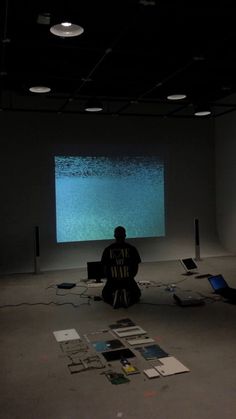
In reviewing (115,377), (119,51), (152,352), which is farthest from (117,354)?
(119,51)

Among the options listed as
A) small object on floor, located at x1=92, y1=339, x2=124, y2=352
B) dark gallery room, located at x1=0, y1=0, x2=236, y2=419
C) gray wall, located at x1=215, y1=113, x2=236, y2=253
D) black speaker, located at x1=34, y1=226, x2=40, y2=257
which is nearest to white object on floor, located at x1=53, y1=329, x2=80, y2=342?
dark gallery room, located at x1=0, y1=0, x2=236, y2=419

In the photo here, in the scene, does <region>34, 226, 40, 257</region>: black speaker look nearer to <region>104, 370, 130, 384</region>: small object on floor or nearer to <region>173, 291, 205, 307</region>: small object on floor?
<region>173, 291, 205, 307</region>: small object on floor

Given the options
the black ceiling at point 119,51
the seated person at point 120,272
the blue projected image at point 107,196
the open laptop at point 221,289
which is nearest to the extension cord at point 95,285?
the seated person at point 120,272

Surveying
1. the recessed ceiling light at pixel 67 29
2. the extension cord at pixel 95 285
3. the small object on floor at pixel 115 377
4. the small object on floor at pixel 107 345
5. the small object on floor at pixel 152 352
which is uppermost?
the recessed ceiling light at pixel 67 29

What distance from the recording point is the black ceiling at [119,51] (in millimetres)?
4574

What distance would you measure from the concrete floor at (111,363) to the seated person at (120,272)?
5.4 inches

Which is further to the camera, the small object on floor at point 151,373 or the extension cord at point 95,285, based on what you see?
the extension cord at point 95,285

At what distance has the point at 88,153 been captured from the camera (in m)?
8.63

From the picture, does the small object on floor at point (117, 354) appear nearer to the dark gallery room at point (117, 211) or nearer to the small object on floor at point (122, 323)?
the dark gallery room at point (117, 211)

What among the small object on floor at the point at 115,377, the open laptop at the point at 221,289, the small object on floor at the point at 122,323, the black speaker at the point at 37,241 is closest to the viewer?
the small object on floor at the point at 115,377

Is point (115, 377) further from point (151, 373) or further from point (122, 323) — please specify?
point (122, 323)

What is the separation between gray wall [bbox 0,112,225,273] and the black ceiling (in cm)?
37

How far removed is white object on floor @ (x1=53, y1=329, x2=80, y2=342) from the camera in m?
4.12

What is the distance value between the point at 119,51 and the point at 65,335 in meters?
3.34
